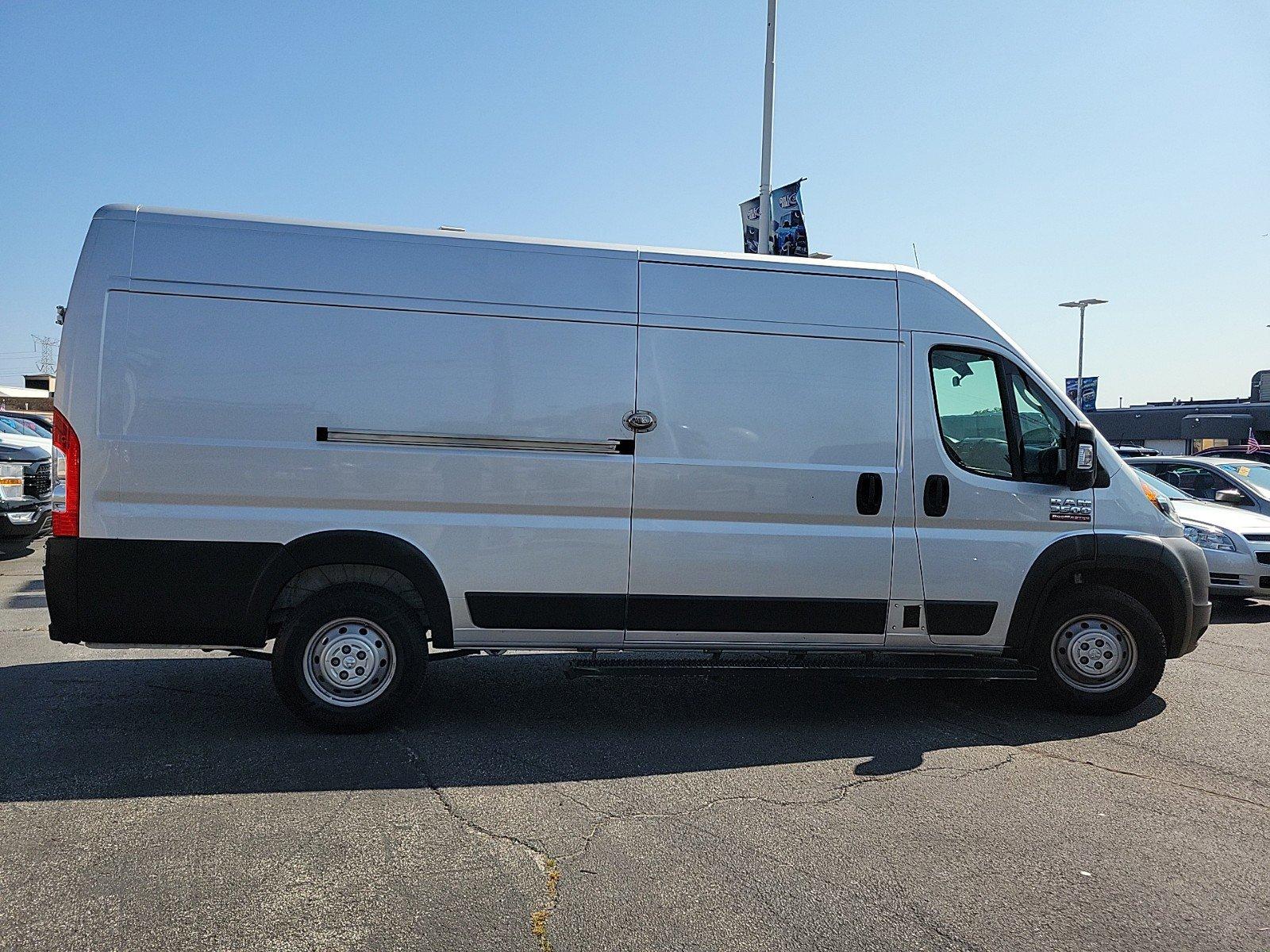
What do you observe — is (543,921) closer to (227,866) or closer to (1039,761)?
(227,866)

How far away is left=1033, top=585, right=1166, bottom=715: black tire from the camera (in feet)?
19.5

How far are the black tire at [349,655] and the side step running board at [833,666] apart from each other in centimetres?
91

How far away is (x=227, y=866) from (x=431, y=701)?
2.47 metres

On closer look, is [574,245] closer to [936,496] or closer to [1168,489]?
[936,496]

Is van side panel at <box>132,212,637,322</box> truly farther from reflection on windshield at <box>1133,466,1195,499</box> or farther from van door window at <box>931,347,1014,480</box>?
reflection on windshield at <box>1133,466,1195,499</box>

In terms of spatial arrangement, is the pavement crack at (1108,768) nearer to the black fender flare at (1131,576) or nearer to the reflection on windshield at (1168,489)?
the black fender flare at (1131,576)

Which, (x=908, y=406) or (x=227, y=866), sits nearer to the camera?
(x=227, y=866)

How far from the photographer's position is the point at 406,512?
17.5 feet

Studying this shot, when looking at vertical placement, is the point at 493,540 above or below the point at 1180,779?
above

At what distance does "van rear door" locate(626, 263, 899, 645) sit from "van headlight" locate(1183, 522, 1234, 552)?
6218 mm

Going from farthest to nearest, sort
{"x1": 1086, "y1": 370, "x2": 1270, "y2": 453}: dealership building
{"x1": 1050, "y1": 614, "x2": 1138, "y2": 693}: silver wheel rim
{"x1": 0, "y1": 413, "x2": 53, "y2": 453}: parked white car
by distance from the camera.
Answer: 1. {"x1": 1086, "y1": 370, "x2": 1270, "y2": 453}: dealership building
2. {"x1": 0, "y1": 413, "x2": 53, "y2": 453}: parked white car
3. {"x1": 1050, "y1": 614, "x2": 1138, "y2": 693}: silver wheel rim

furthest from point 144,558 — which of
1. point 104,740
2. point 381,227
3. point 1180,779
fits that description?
point 1180,779

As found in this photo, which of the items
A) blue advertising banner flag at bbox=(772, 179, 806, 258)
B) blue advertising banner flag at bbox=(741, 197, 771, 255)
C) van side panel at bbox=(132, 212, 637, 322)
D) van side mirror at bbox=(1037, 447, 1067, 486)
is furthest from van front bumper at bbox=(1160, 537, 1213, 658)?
blue advertising banner flag at bbox=(741, 197, 771, 255)

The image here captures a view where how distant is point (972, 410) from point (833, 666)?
66.9 inches
